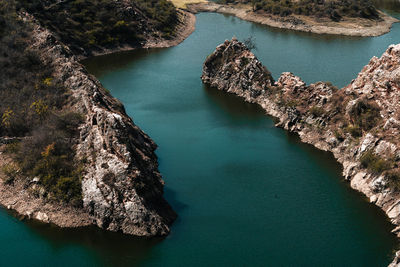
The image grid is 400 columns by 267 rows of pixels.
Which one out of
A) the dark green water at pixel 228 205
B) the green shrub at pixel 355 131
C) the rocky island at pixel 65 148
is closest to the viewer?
the dark green water at pixel 228 205

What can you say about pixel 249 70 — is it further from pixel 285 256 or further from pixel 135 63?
pixel 285 256

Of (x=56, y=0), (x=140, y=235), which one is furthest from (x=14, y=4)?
(x=140, y=235)

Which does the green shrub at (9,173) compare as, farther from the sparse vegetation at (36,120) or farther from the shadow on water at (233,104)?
the shadow on water at (233,104)

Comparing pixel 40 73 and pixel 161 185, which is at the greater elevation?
pixel 40 73

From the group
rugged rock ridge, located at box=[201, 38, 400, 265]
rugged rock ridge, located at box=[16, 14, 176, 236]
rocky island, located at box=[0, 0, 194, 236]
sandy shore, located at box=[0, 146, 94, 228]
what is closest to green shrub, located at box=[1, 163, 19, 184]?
rocky island, located at box=[0, 0, 194, 236]

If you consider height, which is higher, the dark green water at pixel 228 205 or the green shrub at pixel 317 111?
the green shrub at pixel 317 111

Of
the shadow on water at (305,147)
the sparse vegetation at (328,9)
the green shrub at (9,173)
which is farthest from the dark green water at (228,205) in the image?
the sparse vegetation at (328,9)
